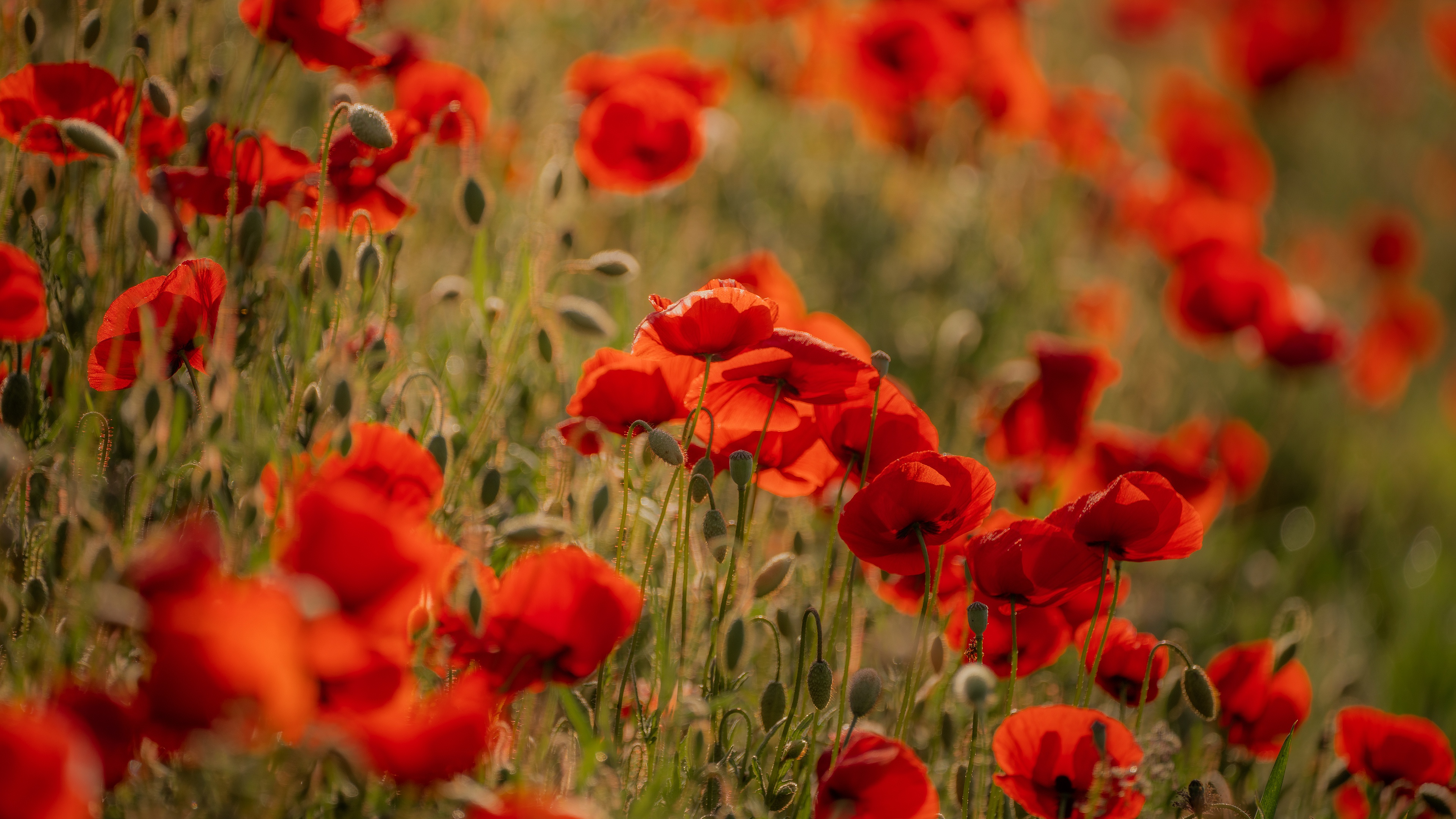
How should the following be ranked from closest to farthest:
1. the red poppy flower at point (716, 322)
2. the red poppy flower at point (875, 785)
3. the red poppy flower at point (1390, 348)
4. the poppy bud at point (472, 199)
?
the red poppy flower at point (875, 785) < the red poppy flower at point (716, 322) < the poppy bud at point (472, 199) < the red poppy flower at point (1390, 348)

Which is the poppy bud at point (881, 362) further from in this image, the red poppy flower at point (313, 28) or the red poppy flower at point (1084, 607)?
the red poppy flower at point (313, 28)

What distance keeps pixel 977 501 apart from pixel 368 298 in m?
0.79

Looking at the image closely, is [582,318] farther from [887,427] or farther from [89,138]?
[89,138]

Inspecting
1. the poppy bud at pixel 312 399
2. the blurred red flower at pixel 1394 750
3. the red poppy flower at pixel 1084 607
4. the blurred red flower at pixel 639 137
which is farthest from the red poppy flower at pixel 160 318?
the blurred red flower at pixel 1394 750

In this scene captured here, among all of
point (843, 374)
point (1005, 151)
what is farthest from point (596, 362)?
point (1005, 151)

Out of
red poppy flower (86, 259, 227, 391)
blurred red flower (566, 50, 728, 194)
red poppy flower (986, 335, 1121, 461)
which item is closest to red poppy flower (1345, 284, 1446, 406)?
red poppy flower (986, 335, 1121, 461)

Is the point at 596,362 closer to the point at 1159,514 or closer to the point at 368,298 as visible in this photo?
the point at 368,298

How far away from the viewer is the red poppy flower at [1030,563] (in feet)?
3.54

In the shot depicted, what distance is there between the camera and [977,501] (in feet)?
3.68

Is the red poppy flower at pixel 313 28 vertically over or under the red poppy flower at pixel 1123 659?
over

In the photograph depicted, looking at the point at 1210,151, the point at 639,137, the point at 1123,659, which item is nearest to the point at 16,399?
the point at 639,137

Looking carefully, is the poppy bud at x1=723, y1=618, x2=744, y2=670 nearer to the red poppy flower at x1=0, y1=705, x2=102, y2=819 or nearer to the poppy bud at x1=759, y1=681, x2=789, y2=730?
the poppy bud at x1=759, y1=681, x2=789, y2=730

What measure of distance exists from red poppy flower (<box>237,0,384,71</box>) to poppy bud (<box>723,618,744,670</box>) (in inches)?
33.9

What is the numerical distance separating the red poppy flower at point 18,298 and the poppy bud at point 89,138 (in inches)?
6.2
